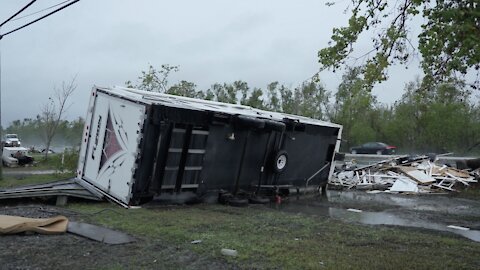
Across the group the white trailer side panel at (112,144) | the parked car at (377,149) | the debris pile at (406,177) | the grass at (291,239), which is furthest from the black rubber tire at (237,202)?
the parked car at (377,149)

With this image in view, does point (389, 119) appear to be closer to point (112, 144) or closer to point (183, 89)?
point (183, 89)

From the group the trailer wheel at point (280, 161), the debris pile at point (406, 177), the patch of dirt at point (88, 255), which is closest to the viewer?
the patch of dirt at point (88, 255)

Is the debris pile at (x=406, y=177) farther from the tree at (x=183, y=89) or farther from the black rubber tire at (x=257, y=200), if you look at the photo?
the tree at (x=183, y=89)

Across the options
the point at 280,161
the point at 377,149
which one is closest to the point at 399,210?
the point at 280,161

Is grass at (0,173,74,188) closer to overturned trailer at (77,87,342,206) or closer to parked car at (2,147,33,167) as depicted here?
overturned trailer at (77,87,342,206)

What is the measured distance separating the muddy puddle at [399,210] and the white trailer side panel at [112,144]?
3.79 metres

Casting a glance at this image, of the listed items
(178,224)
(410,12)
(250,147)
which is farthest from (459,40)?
(250,147)

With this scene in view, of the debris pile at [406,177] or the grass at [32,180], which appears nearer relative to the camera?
the grass at [32,180]

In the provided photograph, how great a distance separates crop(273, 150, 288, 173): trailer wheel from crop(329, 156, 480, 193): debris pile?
13.3 ft

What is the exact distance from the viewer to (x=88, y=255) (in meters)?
5.84

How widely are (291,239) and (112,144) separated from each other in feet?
16.2

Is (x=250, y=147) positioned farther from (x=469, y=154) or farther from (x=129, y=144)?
(x=469, y=154)

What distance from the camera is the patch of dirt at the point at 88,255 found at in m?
5.43

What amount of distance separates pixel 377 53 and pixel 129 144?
206 inches
